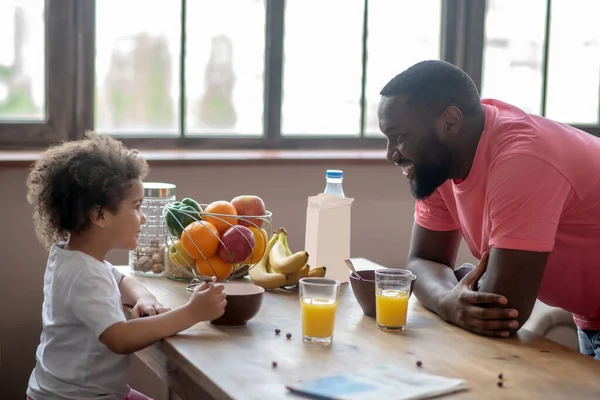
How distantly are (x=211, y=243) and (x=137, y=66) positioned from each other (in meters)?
1.32

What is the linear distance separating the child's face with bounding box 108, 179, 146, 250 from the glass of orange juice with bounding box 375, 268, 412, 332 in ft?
1.67

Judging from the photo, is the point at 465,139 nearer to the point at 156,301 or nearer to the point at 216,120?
the point at 156,301

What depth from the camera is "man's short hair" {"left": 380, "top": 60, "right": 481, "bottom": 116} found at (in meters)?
1.76

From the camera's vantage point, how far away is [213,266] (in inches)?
74.0

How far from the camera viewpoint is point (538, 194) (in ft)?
5.14

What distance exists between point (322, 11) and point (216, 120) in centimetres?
60

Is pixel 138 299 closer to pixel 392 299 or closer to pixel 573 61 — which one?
pixel 392 299

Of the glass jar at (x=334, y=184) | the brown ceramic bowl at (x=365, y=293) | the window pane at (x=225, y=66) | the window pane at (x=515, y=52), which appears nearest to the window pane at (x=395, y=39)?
the window pane at (x=515, y=52)

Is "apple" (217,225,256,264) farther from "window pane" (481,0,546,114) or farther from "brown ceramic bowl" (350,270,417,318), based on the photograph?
"window pane" (481,0,546,114)

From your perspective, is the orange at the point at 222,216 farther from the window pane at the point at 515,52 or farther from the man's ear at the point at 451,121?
the window pane at the point at 515,52

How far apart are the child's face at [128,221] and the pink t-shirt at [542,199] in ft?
2.31

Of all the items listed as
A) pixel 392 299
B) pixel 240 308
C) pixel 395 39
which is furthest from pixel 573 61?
pixel 240 308

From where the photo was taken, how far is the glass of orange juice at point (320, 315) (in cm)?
147

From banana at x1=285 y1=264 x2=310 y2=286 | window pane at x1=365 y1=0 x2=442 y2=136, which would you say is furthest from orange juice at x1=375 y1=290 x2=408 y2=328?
window pane at x1=365 y1=0 x2=442 y2=136
